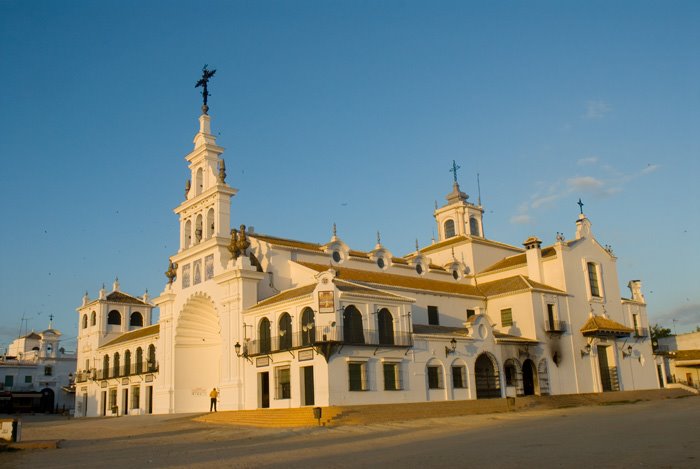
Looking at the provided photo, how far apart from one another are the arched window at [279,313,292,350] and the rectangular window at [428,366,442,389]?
7.57 meters

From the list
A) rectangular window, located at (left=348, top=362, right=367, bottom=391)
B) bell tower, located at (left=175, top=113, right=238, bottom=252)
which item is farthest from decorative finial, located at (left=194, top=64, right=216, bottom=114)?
rectangular window, located at (left=348, top=362, right=367, bottom=391)

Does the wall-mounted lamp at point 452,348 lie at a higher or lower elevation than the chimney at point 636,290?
lower

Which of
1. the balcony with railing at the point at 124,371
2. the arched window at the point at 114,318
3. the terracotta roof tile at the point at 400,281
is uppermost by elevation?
the arched window at the point at 114,318

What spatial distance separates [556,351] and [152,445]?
28014 millimetres

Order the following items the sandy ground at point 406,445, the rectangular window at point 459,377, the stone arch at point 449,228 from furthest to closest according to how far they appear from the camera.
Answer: the stone arch at point 449,228
the rectangular window at point 459,377
the sandy ground at point 406,445

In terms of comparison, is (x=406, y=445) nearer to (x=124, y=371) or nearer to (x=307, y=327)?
(x=307, y=327)

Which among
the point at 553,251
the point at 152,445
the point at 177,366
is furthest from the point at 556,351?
the point at 152,445

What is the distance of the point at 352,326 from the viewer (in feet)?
109

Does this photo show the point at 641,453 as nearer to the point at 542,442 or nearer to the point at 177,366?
the point at 542,442

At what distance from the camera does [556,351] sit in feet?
141

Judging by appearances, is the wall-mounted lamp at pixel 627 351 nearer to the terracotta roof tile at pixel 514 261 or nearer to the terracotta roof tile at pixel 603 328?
the terracotta roof tile at pixel 603 328

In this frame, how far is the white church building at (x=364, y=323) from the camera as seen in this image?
1321 inches

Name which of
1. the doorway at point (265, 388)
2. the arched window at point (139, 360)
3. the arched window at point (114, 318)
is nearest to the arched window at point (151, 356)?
the arched window at point (139, 360)

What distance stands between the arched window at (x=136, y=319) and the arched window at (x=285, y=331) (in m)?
33.8
